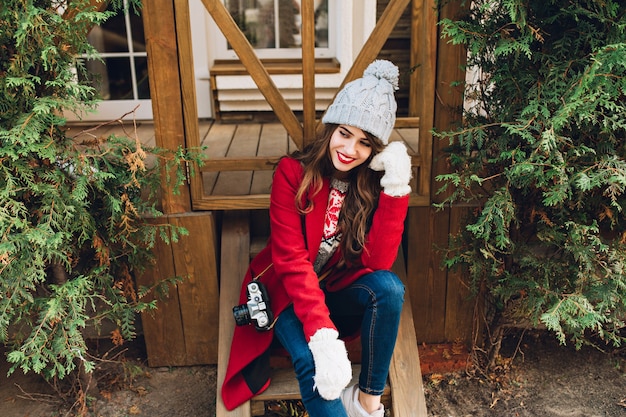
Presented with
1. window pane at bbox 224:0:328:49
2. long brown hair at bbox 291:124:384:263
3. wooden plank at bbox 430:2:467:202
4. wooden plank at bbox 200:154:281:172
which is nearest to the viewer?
long brown hair at bbox 291:124:384:263

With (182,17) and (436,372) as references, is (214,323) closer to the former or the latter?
(436,372)

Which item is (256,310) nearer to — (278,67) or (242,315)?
(242,315)

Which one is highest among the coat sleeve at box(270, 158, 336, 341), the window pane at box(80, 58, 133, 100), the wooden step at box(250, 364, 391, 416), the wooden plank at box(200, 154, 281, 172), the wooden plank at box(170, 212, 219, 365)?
the window pane at box(80, 58, 133, 100)

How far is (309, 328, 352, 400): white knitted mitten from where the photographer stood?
195cm

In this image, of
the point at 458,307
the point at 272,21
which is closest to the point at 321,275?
the point at 458,307

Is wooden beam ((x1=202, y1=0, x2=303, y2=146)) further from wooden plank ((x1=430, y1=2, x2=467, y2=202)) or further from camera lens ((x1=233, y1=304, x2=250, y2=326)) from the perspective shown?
camera lens ((x1=233, y1=304, x2=250, y2=326))

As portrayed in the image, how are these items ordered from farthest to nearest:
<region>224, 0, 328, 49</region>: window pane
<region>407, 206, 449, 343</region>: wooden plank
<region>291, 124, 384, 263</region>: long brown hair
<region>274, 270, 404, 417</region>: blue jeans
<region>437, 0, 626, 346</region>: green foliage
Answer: <region>224, 0, 328, 49</region>: window pane → <region>407, 206, 449, 343</region>: wooden plank → <region>291, 124, 384, 263</region>: long brown hair → <region>274, 270, 404, 417</region>: blue jeans → <region>437, 0, 626, 346</region>: green foliage

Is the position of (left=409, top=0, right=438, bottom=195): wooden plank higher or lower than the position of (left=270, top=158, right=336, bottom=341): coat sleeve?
higher

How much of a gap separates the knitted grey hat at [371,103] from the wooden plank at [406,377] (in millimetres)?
851

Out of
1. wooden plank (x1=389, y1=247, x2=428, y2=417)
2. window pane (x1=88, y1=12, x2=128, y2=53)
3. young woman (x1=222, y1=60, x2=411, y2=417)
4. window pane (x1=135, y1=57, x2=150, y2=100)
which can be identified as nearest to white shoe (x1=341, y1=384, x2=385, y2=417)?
young woman (x1=222, y1=60, x2=411, y2=417)

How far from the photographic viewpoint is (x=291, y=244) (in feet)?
7.06

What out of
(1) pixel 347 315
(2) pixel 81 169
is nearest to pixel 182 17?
(2) pixel 81 169

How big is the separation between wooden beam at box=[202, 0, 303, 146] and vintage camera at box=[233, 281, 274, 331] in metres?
0.63

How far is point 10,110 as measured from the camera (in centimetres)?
199
